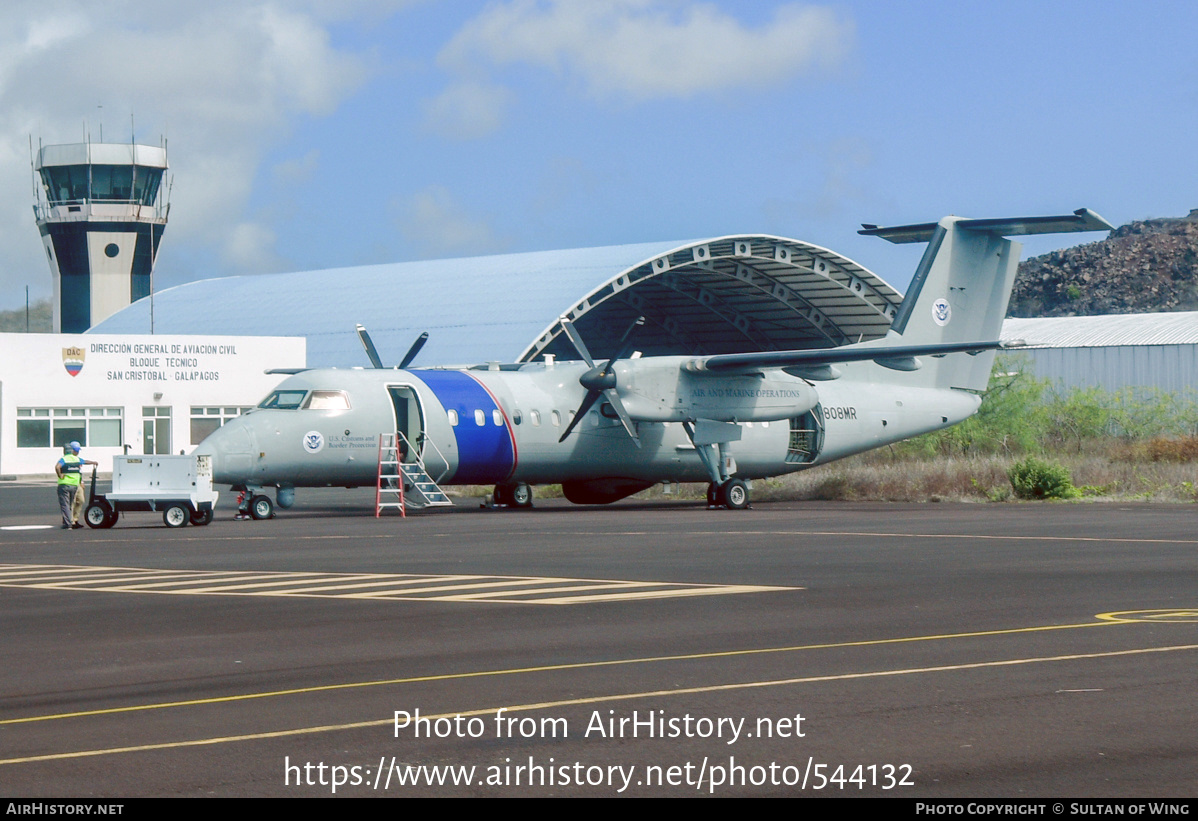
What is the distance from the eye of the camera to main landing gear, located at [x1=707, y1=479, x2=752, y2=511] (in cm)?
3325

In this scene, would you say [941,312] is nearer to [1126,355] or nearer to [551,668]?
[551,668]

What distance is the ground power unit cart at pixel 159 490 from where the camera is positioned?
26.7m

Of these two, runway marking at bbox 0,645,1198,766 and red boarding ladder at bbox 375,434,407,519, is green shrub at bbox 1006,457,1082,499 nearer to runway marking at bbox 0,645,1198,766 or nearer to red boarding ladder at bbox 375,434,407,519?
red boarding ladder at bbox 375,434,407,519

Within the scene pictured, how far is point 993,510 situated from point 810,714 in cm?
2382

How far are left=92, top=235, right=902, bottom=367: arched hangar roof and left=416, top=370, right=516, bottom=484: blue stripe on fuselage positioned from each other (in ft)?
65.8

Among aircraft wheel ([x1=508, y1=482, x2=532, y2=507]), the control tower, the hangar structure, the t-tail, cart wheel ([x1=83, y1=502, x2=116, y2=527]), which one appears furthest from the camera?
the control tower

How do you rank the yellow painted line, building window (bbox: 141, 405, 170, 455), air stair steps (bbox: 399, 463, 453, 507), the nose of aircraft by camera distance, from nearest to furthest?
the yellow painted line
the nose of aircraft
air stair steps (bbox: 399, 463, 453, 507)
building window (bbox: 141, 405, 170, 455)

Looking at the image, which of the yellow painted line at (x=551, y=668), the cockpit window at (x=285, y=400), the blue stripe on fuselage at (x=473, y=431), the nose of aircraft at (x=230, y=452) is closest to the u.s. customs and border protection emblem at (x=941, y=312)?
the blue stripe on fuselage at (x=473, y=431)

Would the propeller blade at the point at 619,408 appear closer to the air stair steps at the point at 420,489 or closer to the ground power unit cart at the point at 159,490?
the air stair steps at the point at 420,489

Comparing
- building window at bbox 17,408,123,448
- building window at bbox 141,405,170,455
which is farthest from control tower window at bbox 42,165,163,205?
building window at bbox 17,408,123,448

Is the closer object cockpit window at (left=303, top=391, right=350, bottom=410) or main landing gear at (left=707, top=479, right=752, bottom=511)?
cockpit window at (left=303, top=391, right=350, bottom=410)

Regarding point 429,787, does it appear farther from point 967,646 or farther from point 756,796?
point 967,646

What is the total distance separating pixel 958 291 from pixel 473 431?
1395 cm

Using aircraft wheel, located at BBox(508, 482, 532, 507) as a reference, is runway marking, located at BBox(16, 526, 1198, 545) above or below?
below
